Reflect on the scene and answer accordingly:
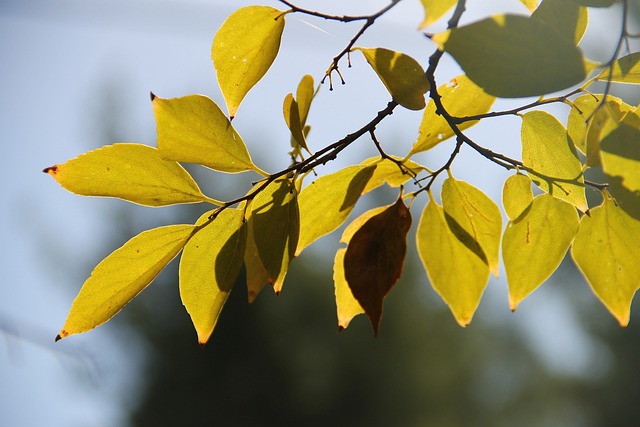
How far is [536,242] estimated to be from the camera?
295 mm

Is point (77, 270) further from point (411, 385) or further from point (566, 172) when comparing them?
point (566, 172)

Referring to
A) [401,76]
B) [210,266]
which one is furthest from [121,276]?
[401,76]

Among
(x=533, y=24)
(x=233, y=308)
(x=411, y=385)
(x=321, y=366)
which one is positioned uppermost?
(x=533, y=24)

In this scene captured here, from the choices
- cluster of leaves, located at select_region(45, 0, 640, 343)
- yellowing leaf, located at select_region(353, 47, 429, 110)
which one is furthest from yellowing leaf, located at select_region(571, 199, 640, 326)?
yellowing leaf, located at select_region(353, 47, 429, 110)

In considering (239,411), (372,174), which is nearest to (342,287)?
(372,174)

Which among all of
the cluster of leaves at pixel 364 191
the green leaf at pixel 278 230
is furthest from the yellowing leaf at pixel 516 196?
the green leaf at pixel 278 230

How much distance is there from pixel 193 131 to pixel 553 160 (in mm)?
158

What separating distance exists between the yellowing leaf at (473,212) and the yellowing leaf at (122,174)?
125mm

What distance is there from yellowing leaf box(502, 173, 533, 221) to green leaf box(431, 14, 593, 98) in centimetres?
9

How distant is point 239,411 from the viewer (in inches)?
285

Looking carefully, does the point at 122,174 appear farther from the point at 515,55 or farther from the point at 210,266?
the point at 515,55

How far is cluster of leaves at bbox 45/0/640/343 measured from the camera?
0.27 meters

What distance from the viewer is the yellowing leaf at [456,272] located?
289 millimetres

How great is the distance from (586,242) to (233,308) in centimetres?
738
